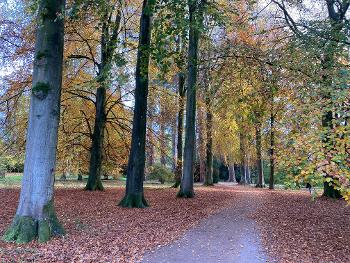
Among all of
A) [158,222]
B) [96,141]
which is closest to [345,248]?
[158,222]

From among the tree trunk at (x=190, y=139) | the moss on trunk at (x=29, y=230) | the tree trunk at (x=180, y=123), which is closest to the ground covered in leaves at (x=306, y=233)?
the tree trunk at (x=190, y=139)

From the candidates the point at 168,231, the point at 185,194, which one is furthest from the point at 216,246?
the point at 185,194

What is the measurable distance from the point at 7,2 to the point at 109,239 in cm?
1198

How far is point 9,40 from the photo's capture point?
15375 mm

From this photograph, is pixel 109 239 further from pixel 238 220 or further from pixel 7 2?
pixel 7 2

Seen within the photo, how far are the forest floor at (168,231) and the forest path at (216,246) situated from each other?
0.15 ft

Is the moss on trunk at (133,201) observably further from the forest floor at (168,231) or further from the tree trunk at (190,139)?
the tree trunk at (190,139)

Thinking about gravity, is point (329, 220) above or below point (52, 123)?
below

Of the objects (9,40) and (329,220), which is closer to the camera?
(329,220)

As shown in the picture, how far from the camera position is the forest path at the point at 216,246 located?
6188 mm

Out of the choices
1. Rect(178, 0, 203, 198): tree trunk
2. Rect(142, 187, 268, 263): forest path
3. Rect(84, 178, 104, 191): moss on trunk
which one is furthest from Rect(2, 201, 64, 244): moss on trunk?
Rect(84, 178, 104, 191): moss on trunk

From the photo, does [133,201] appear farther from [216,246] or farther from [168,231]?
[216,246]

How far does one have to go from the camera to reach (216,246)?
7.07 meters

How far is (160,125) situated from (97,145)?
153 inches
